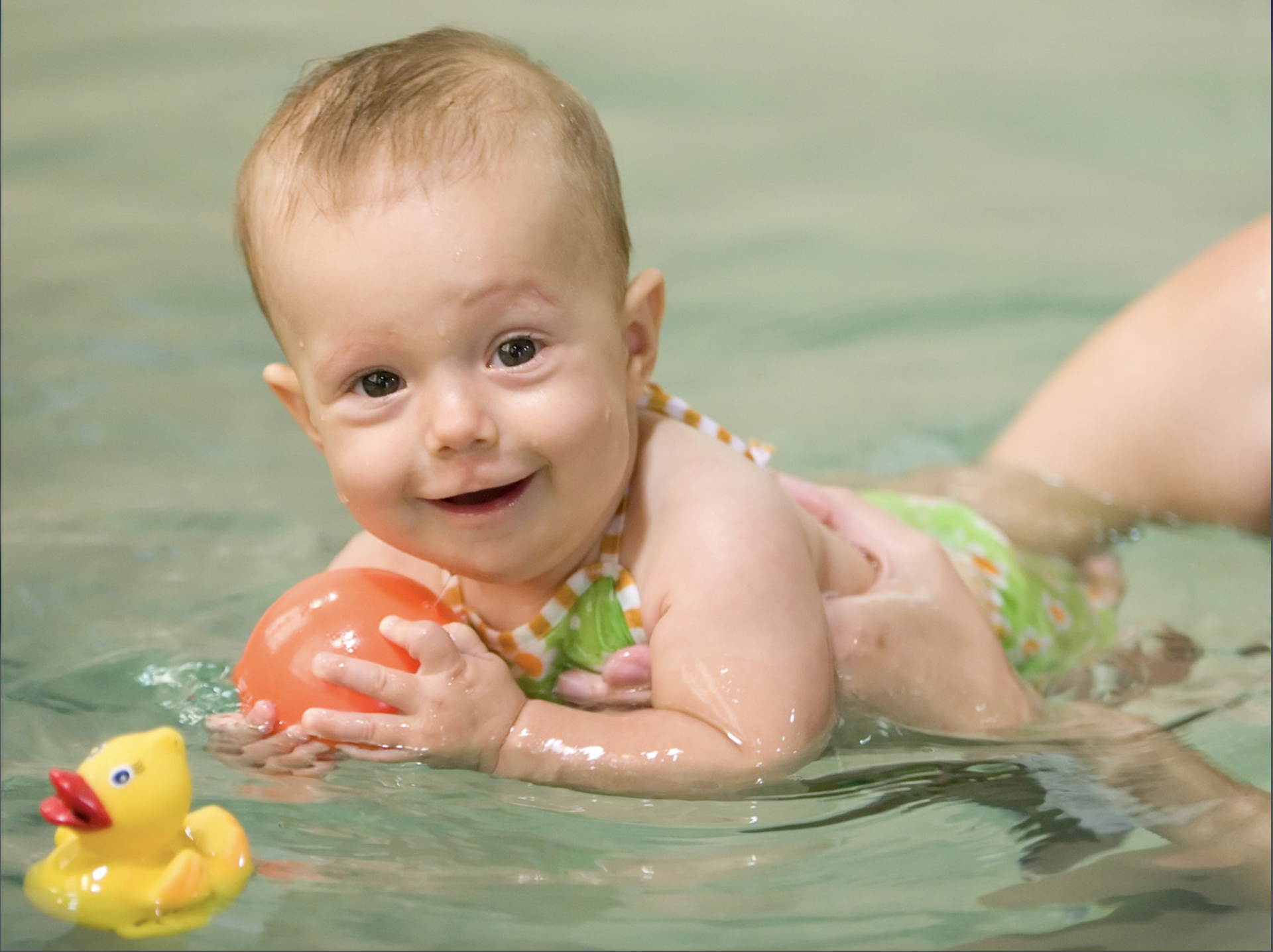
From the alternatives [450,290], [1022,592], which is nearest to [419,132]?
[450,290]

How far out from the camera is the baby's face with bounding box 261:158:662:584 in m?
1.23

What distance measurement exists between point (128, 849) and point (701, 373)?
1.91 m

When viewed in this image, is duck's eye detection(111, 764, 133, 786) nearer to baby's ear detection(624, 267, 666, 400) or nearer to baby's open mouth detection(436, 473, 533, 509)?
baby's open mouth detection(436, 473, 533, 509)

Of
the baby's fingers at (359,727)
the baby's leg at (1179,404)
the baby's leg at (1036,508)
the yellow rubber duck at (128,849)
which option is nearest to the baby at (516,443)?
the baby's fingers at (359,727)

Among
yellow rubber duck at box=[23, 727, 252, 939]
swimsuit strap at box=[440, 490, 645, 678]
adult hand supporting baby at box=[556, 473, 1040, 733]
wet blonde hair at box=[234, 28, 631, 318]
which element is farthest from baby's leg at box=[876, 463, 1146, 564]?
yellow rubber duck at box=[23, 727, 252, 939]

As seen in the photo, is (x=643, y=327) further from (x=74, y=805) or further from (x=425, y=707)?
(x=74, y=805)

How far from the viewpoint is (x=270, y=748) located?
4.35 feet

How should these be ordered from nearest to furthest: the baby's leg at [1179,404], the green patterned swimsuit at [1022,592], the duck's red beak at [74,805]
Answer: the duck's red beak at [74,805] < the green patterned swimsuit at [1022,592] < the baby's leg at [1179,404]

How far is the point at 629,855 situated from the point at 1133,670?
0.81 m

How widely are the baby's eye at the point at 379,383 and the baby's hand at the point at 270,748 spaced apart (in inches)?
11.6

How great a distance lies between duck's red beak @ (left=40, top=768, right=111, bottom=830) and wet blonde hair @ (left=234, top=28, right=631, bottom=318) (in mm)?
486

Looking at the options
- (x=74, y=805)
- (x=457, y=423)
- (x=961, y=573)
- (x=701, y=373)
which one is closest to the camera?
(x=74, y=805)

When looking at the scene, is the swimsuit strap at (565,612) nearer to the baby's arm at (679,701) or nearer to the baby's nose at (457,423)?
the baby's arm at (679,701)

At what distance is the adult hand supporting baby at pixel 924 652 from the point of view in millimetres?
1461
